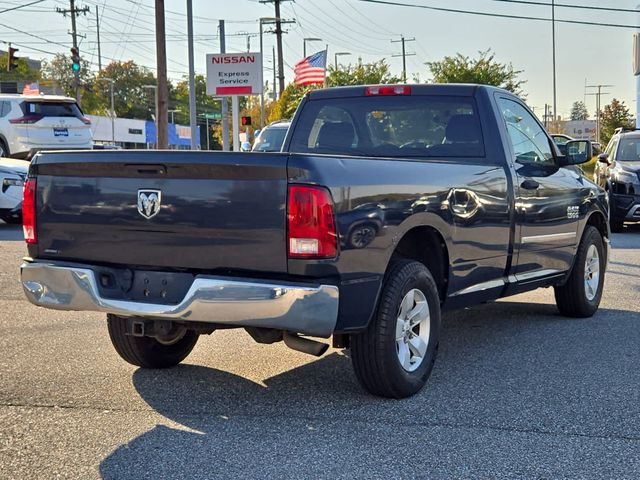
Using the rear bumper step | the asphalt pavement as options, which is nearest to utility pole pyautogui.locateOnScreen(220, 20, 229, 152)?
the asphalt pavement

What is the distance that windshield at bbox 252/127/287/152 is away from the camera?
56.4ft

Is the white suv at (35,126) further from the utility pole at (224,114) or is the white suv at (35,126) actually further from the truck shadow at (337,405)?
the truck shadow at (337,405)

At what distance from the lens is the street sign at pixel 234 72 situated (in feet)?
90.7

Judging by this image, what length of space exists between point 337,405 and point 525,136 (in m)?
2.96

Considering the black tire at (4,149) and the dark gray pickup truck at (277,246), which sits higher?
the black tire at (4,149)

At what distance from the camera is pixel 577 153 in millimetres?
7258

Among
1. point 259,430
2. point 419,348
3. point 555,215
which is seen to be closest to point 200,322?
point 259,430

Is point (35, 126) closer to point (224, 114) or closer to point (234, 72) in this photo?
point (234, 72)

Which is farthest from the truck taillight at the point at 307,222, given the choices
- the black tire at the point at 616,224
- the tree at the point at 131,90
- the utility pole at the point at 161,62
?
the tree at the point at 131,90

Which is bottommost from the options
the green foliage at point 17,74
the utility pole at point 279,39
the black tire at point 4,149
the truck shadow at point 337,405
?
the truck shadow at point 337,405

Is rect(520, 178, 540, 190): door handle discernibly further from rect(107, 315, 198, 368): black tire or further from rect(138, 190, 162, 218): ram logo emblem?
Answer: rect(138, 190, 162, 218): ram logo emblem

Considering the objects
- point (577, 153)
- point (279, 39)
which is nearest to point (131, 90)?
point (279, 39)

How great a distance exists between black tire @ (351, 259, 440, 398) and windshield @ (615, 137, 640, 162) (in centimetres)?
1251

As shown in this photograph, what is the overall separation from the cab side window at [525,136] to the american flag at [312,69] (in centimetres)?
2896
